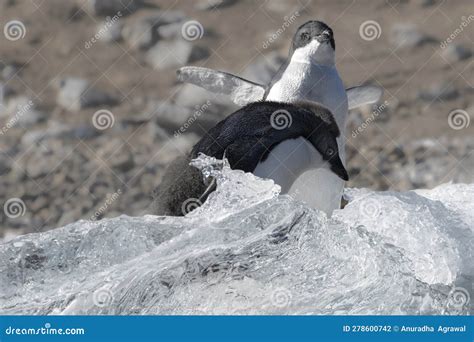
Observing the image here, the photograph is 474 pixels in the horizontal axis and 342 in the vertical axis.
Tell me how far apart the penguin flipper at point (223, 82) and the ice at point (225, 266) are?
1.10m

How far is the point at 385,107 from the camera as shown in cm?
437

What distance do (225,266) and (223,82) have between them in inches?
52.6

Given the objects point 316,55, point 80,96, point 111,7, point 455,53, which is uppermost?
point 111,7

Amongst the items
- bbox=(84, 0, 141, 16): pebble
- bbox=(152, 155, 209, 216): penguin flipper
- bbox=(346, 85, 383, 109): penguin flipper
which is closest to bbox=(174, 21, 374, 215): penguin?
bbox=(152, 155, 209, 216): penguin flipper

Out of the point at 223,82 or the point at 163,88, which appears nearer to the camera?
the point at 223,82

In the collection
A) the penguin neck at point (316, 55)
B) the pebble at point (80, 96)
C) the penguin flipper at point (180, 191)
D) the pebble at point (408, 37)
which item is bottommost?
the penguin flipper at point (180, 191)

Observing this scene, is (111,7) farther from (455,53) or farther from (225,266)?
(225,266)

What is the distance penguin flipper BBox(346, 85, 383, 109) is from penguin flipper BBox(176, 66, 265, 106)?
281 millimetres

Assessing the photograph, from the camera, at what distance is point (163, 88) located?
4.71 m

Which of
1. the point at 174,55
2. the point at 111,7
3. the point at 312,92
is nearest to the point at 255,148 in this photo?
the point at 312,92

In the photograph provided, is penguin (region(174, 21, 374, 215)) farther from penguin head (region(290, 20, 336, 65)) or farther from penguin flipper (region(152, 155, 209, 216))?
penguin flipper (region(152, 155, 209, 216))

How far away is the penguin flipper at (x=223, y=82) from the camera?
3018 mm

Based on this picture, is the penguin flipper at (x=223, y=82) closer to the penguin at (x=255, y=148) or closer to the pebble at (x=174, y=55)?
the penguin at (x=255, y=148)

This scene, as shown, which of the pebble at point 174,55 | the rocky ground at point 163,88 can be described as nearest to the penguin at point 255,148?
the rocky ground at point 163,88
